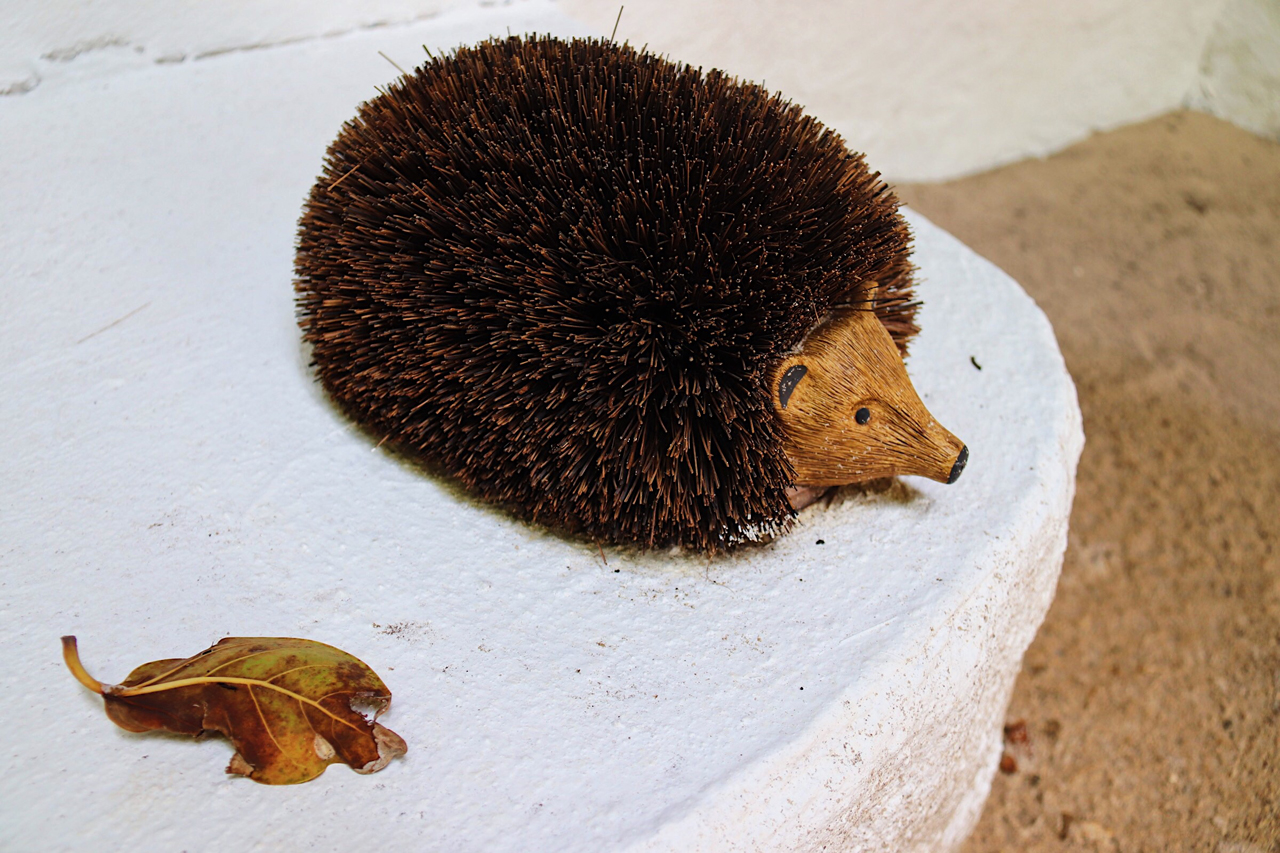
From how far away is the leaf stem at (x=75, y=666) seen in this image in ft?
3.05

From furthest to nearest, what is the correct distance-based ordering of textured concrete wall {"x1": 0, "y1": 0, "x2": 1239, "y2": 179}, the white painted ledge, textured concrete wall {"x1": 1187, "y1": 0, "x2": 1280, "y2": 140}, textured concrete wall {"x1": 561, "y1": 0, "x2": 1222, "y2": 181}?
textured concrete wall {"x1": 1187, "y1": 0, "x2": 1280, "y2": 140} → textured concrete wall {"x1": 561, "y1": 0, "x2": 1222, "y2": 181} → textured concrete wall {"x1": 0, "y1": 0, "x2": 1239, "y2": 179} → the white painted ledge

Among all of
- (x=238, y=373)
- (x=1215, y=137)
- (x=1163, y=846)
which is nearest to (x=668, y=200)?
(x=238, y=373)

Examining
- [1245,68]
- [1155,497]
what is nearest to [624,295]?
[1155,497]

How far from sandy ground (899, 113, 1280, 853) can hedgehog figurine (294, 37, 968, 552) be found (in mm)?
843

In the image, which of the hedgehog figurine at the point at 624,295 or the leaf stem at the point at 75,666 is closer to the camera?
the leaf stem at the point at 75,666

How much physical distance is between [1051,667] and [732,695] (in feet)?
3.56

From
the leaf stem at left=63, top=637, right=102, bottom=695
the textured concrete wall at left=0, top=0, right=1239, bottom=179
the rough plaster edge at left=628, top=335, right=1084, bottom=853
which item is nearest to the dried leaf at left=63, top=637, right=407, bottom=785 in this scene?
the leaf stem at left=63, top=637, right=102, bottom=695

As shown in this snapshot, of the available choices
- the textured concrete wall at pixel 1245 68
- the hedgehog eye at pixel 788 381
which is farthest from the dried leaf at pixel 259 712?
the textured concrete wall at pixel 1245 68

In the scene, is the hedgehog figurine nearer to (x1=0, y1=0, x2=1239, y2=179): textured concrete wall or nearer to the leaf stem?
the leaf stem

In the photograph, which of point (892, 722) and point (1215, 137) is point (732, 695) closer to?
point (892, 722)

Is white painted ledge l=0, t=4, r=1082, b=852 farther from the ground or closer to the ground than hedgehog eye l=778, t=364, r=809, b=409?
closer to the ground

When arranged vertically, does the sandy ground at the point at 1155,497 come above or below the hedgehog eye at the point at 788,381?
below

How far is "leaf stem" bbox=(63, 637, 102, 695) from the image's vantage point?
0.93 m

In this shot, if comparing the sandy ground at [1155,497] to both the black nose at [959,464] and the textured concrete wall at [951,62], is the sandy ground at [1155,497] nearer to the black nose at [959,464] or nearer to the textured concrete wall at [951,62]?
the textured concrete wall at [951,62]
